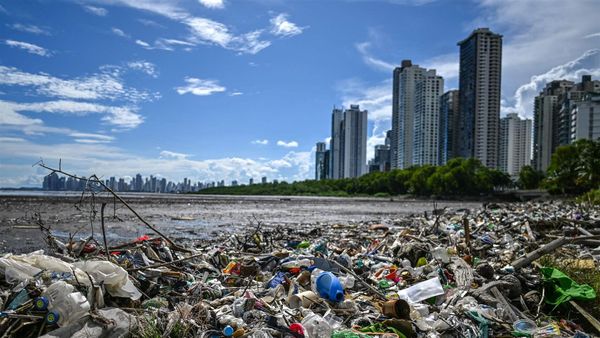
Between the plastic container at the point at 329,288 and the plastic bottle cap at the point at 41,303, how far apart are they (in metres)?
2.77

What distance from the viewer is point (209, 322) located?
4.34m

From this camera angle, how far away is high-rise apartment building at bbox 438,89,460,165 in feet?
391

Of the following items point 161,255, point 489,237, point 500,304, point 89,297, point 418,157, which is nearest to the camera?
point 89,297

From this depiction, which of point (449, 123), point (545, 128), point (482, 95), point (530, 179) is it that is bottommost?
point (530, 179)

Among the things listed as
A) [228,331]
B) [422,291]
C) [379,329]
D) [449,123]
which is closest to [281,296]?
[228,331]

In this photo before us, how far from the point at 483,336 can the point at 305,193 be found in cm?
10421

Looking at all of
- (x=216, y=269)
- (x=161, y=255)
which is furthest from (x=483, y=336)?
(x=161, y=255)

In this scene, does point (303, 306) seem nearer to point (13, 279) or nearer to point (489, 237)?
point (13, 279)

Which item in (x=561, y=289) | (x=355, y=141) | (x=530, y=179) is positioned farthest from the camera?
(x=355, y=141)

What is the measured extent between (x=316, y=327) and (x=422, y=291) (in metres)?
1.74

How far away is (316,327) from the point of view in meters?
4.16

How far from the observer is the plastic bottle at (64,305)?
13.1 feet

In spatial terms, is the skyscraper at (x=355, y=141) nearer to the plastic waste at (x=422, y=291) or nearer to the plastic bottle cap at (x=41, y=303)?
the plastic waste at (x=422, y=291)

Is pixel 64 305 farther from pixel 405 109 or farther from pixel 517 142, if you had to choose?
pixel 517 142
